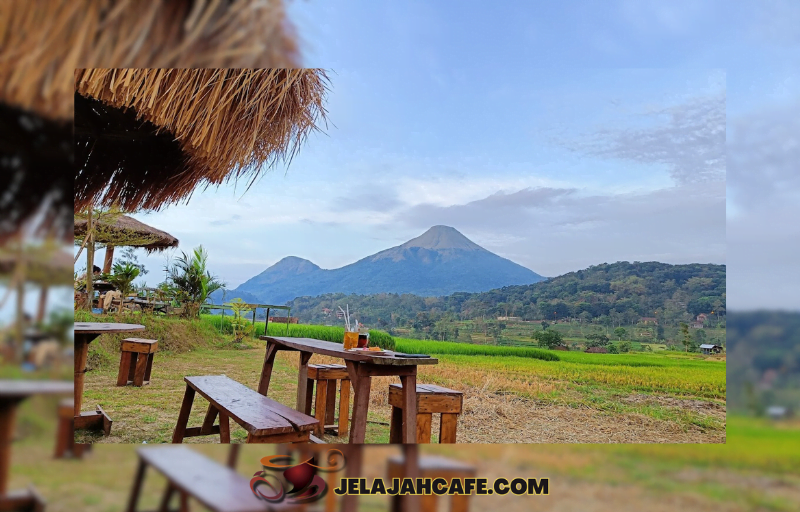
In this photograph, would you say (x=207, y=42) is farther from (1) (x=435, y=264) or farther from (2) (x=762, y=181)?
(1) (x=435, y=264)

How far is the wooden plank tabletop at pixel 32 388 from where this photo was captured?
1134 millimetres

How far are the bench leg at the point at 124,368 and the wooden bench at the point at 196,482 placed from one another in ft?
11.4

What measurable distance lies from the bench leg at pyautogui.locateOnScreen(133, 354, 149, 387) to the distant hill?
5.02 metres

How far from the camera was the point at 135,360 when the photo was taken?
473 centimetres

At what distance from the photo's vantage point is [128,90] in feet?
5.96

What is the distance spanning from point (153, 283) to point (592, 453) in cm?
718

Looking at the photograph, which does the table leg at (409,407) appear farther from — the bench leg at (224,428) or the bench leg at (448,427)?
the bench leg at (224,428)

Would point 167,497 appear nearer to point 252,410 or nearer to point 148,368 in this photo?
point 252,410

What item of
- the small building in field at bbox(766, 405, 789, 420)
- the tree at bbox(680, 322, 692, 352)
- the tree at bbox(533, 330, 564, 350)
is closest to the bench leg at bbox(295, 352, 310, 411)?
the small building in field at bbox(766, 405, 789, 420)

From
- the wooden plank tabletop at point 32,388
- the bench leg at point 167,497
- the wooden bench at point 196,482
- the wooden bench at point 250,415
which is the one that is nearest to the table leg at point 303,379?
the wooden bench at point 250,415

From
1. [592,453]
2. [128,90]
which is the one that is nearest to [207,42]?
[128,90]

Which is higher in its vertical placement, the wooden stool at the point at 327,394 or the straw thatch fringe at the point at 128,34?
the straw thatch fringe at the point at 128,34

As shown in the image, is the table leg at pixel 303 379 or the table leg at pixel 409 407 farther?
the table leg at pixel 303 379

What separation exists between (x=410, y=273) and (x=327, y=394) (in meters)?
9.43
